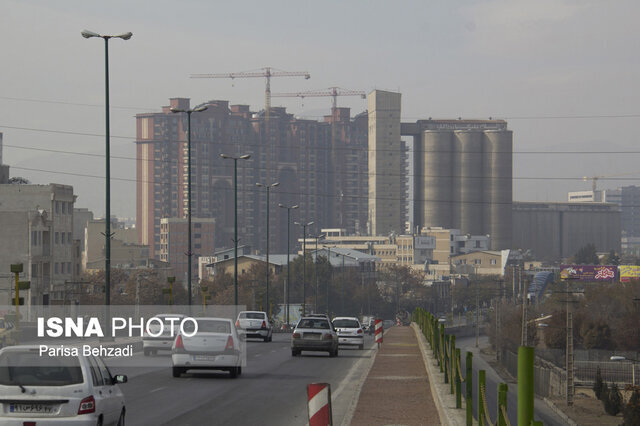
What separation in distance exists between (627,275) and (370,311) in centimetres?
4464

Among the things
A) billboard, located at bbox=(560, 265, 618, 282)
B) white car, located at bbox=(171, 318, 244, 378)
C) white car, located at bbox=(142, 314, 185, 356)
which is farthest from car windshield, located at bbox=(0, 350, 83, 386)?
billboard, located at bbox=(560, 265, 618, 282)

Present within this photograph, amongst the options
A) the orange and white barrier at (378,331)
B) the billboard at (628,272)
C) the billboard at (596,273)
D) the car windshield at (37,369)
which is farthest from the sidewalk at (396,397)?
the billboard at (628,272)

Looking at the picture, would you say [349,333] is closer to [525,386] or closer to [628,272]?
[525,386]

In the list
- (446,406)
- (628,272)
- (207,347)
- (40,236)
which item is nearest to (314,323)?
(207,347)

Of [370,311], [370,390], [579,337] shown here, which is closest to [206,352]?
[370,390]

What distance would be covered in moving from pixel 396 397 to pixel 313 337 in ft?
58.0

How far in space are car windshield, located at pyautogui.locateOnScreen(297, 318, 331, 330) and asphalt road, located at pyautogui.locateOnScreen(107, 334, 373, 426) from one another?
2.68 m

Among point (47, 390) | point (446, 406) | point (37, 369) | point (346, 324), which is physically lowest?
point (346, 324)

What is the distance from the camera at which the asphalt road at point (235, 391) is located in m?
18.9

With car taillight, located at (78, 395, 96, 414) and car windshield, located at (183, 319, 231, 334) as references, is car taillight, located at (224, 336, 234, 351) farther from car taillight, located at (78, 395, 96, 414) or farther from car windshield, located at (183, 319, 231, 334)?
car taillight, located at (78, 395, 96, 414)

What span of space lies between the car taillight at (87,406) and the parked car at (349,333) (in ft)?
120

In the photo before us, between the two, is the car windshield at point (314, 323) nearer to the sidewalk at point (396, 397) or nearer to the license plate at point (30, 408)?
the sidewalk at point (396, 397)

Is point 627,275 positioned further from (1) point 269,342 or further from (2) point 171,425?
(2) point 171,425

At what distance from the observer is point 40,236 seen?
98375mm
